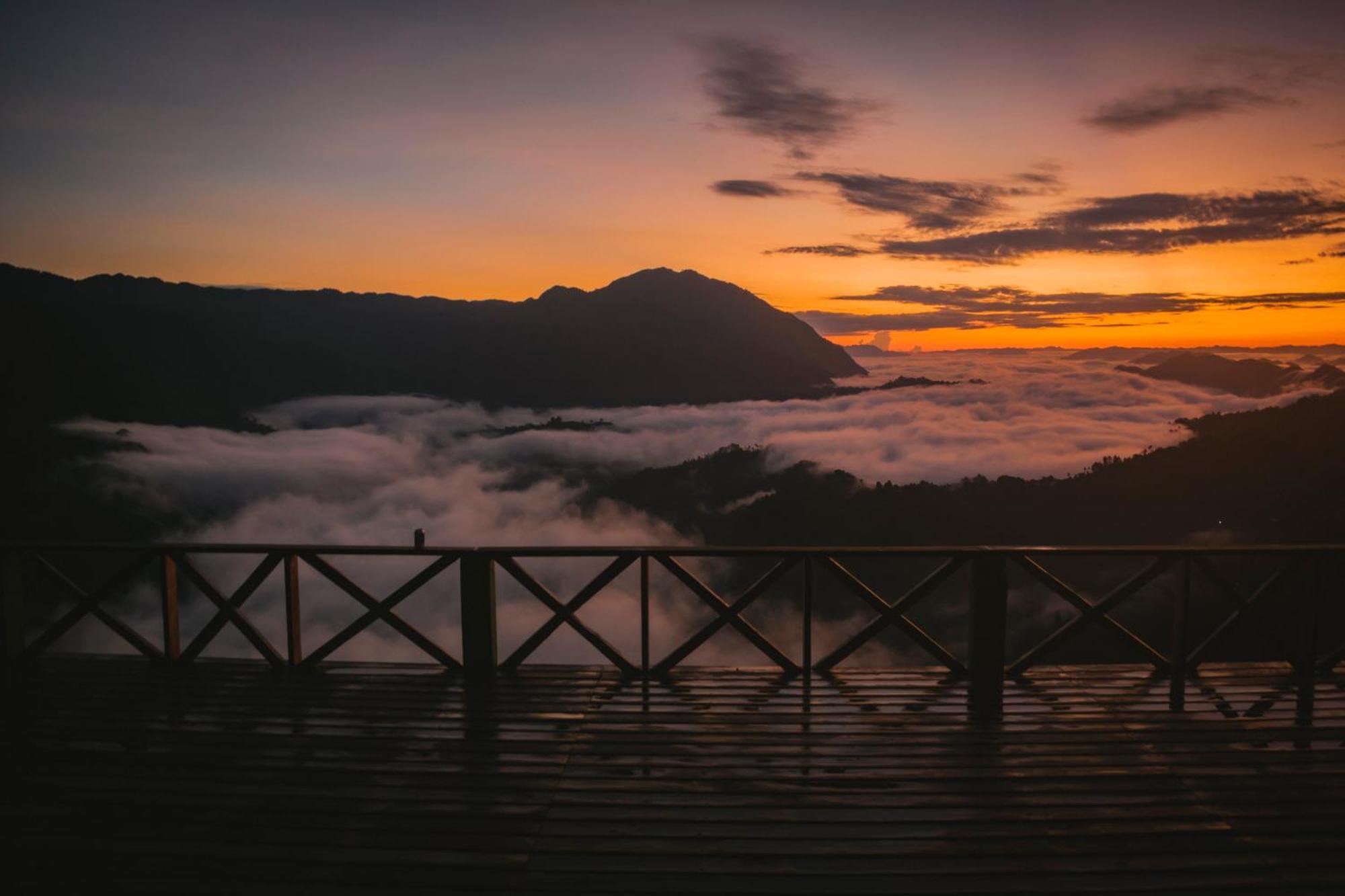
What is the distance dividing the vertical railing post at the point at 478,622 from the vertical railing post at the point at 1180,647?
5597mm

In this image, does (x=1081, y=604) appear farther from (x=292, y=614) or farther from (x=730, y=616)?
(x=292, y=614)

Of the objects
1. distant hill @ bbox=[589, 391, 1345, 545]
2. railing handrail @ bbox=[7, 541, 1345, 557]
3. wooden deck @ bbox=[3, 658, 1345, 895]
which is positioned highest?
railing handrail @ bbox=[7, 541, 1345, 557]

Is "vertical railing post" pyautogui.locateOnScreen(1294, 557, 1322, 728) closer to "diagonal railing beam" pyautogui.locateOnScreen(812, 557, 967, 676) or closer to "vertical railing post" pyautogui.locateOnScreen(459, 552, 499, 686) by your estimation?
"diagonal railing beam" pyautogui.locateOnScreen(812, 557, 967, 676)

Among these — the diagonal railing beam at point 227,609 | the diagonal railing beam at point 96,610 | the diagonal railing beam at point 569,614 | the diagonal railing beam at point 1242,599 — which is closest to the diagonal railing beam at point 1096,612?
the diagonal railing beam at point 1242,599

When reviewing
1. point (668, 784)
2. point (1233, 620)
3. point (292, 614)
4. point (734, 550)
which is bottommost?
point (668, 784)

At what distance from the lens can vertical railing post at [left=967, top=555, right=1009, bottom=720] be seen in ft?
21.5

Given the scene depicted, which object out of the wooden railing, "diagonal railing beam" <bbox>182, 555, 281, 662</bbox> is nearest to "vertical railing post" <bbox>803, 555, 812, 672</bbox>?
the wooden railing

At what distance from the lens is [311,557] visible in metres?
6.88

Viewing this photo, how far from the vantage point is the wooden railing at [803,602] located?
650 cm

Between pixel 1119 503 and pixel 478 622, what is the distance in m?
89.2

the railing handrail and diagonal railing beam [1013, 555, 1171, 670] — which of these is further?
diagonal railing beam [1013, 555, 1171, 670]

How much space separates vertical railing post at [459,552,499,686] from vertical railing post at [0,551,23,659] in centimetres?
420

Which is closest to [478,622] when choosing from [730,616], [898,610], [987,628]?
[730,616]

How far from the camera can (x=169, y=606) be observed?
24.0 ft
